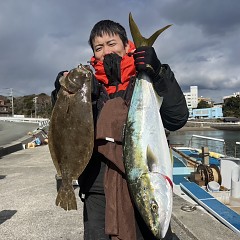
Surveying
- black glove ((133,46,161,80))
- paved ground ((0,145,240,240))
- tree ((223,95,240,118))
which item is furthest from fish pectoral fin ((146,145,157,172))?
tree ((223,95,240,118))

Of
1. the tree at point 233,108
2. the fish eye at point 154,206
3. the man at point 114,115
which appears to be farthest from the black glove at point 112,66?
the tree at point 233,108

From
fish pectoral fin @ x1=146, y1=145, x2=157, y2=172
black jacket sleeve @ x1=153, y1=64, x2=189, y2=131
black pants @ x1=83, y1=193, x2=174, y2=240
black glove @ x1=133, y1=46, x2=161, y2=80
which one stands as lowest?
black pants @ x1=83, y1=193, x2=174, y2=240

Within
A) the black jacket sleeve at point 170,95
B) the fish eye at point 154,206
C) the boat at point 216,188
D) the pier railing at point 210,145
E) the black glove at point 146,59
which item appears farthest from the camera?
the pier railing at point 210,145

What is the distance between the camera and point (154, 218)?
189cm

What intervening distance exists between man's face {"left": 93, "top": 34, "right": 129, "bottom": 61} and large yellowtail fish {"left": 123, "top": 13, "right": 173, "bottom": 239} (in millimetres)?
385

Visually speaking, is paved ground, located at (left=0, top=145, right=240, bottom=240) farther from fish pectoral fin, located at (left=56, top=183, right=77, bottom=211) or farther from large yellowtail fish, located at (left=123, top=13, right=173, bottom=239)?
large yellowtail fish, located at (left=123, top=13, right=173, bottom=239)

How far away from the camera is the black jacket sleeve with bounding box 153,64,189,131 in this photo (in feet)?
6.98

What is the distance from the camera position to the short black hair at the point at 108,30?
2.51 metres

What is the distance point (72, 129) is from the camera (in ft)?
7.20

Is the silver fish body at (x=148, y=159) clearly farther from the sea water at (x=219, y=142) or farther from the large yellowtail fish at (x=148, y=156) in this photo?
the sea water at (x=219, y=142)

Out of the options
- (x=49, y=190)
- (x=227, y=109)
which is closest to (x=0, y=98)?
(x=227, y=109)

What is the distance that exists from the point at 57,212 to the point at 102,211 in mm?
3734

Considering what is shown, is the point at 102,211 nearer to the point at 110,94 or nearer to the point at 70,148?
the point at 70,148

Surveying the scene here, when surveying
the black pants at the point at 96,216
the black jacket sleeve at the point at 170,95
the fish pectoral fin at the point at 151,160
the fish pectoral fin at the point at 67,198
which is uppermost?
the black jacket sleeve at the point at 170,95
